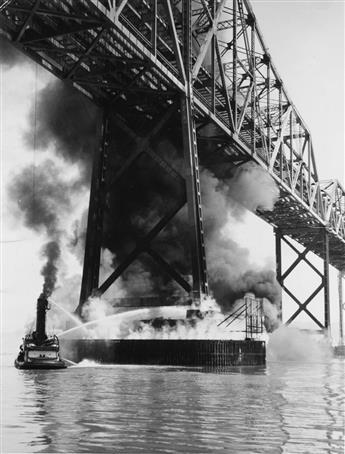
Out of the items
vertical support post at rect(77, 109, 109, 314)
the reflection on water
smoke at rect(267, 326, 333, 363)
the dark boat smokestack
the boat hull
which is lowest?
smoke at rect(267, 326, 333, 363)

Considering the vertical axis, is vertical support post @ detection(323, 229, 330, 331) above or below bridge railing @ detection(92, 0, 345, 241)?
below

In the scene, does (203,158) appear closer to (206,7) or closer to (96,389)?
(206,7)

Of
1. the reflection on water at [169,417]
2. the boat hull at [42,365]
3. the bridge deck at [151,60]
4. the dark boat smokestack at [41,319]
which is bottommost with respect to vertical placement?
the boat hull at [42,365]

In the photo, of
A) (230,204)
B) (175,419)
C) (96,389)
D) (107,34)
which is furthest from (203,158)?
(175,419)

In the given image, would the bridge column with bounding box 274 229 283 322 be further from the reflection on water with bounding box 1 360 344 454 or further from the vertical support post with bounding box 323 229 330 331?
the reflection on water with bounding box 1 360 344 454

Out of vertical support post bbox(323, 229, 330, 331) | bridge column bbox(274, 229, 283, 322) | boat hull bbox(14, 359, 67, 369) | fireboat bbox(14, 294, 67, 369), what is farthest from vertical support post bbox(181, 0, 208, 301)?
bridge column bbox(274, 229, 283, 322)

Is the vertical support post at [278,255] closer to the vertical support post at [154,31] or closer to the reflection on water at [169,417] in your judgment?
the vertical support post at [154,31]

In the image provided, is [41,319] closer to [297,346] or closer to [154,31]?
[154,31]

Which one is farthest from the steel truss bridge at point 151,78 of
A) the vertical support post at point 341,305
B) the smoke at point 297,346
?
the vertical support post at point 341,305
